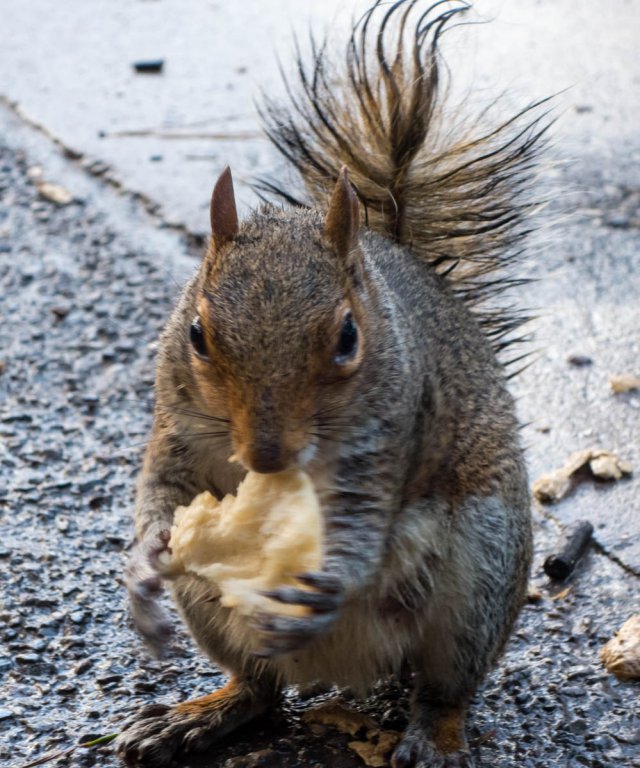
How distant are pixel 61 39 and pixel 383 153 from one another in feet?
10.9

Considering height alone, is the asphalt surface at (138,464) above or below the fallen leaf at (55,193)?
below

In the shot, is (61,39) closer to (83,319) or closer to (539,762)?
(83,319)

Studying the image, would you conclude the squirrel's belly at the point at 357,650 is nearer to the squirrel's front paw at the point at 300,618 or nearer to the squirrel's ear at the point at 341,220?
the squirrel's front paw at the point at 300,618

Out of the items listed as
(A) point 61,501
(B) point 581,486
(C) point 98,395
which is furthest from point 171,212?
(B) point 581,486

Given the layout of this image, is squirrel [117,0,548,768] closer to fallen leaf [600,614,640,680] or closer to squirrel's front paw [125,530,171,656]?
squirrel's front paw [125,530,171,656]

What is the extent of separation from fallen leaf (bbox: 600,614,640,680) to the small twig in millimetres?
791

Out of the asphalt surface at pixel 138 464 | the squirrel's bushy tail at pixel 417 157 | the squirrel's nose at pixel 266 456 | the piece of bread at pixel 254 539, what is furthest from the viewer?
the squirrel's bushy tail at pixel 417 157

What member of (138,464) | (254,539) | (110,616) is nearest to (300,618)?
(254,539)

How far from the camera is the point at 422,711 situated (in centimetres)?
189

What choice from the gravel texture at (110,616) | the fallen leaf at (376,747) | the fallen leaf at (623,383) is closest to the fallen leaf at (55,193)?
the gravel texture at (110,616)

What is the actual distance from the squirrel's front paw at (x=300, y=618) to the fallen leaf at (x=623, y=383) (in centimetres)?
140

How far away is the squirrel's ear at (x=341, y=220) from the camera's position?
167 centimetres

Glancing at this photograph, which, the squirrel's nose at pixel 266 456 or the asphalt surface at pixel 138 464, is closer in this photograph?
the squirrel's nose at pixel 266 456

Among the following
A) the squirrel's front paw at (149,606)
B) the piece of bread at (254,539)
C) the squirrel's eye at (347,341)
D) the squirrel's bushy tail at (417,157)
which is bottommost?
the squirrel's front paw at (149,606)
